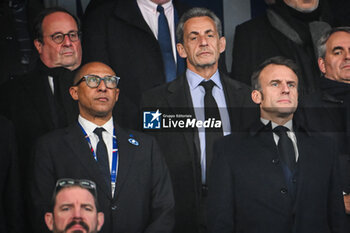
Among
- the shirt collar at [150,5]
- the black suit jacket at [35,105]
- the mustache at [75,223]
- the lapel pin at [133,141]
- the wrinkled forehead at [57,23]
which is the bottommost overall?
the mustache at [75,223]

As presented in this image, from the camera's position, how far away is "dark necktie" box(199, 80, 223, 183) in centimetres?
332

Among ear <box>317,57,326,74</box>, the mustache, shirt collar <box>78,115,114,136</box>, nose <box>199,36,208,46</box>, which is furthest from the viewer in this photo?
ear <box>317,57,326,74</box>

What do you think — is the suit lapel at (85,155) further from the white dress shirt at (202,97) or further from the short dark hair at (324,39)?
the short dark hair at (324,39)

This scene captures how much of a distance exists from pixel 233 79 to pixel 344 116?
2.49 feet

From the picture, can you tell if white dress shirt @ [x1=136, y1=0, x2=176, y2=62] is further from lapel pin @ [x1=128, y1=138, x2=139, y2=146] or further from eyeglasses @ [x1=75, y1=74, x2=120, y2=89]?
lapel pin @ [x1=128, y1=138, x2=139, y2=146]

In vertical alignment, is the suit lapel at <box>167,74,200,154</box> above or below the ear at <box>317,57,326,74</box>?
below

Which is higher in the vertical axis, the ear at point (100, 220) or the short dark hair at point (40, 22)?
the short dark hair at point (40, 22)

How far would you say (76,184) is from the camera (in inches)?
120

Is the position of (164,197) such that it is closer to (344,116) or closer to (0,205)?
(0,205)

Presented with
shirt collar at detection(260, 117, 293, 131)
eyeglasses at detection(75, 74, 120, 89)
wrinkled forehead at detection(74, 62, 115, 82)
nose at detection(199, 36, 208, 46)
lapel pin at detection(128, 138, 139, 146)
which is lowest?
lapel pin at detection(128, 138, 139, 146)

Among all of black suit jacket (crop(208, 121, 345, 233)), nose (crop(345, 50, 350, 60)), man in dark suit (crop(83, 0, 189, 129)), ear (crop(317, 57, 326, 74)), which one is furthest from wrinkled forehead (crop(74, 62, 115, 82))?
nose (crop(345, 50, 350, 60))

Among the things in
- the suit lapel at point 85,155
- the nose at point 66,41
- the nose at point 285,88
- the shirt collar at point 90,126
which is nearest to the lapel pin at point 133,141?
the shirt collar at point 90,126

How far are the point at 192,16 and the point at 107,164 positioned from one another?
1094mm

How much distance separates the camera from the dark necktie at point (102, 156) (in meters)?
3.11
